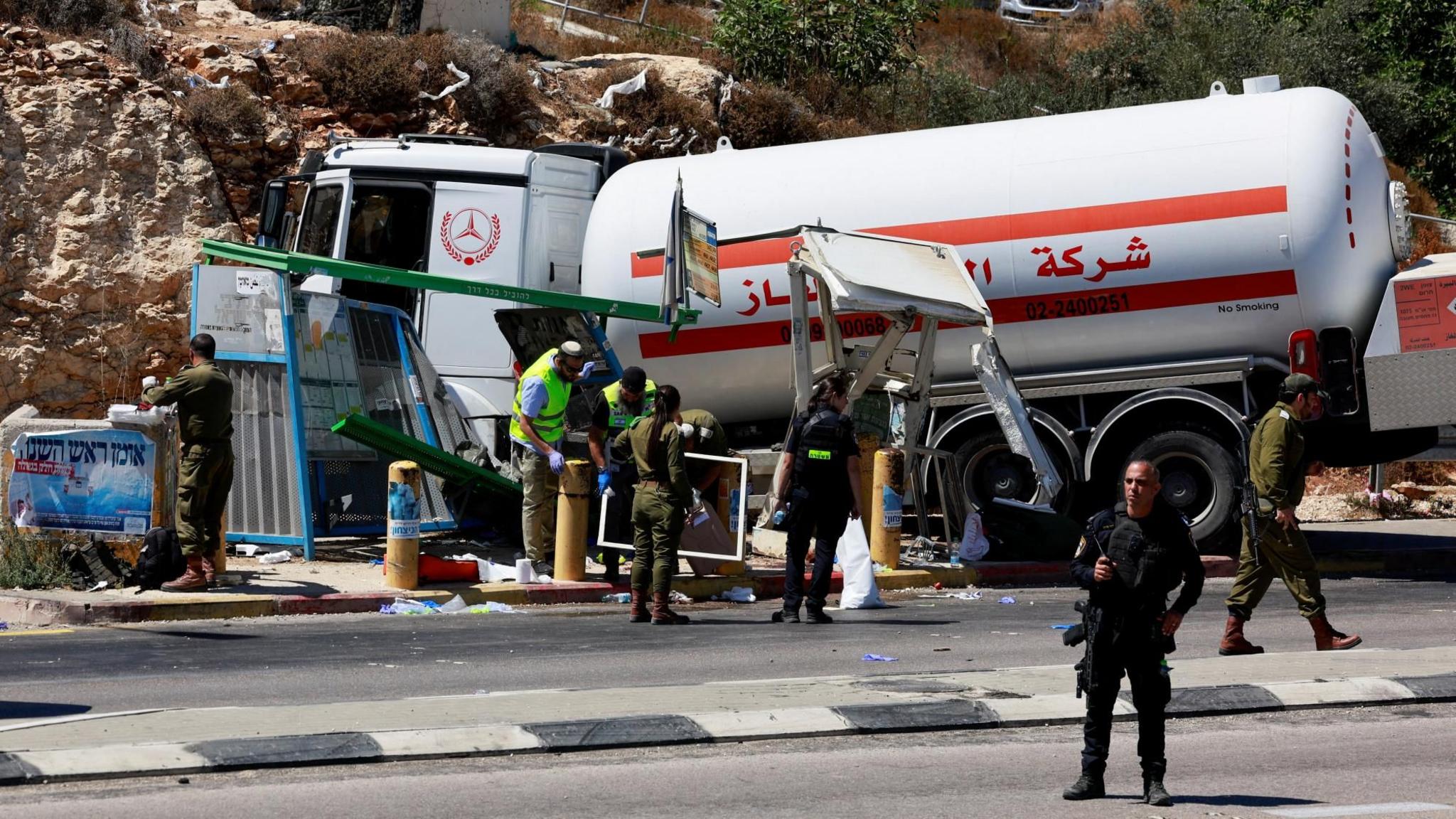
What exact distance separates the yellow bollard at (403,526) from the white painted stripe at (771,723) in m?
5.02

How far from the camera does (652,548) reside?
35.8 feet

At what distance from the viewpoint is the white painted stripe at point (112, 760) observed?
6.25 m

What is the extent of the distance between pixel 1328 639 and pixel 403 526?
252 inches

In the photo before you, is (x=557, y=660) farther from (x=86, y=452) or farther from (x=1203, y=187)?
(x=1203, y=187)

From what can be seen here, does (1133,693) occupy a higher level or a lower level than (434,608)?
higher

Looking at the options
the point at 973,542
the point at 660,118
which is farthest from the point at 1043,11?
the point at 973,542

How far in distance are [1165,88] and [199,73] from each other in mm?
15404

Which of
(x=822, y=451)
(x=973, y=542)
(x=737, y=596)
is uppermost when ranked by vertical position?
(x=822, y=451)

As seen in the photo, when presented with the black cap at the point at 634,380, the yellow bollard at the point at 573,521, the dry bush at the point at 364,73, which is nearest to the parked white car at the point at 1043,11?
the dry bush at the point at 364,73

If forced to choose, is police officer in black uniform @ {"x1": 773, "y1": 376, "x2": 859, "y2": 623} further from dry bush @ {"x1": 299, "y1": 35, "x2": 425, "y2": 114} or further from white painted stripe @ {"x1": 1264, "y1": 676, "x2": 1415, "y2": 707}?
dry bush @ {"x1": 299, "y1": 35, "x2": 425, "y2": 114}

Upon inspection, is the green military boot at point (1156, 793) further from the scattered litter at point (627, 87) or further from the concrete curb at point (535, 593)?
the scattered litter at point (627, 87)

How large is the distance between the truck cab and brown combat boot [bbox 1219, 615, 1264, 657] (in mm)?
7626

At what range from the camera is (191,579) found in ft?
37.0

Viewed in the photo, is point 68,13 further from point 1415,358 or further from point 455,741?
point 455,741
